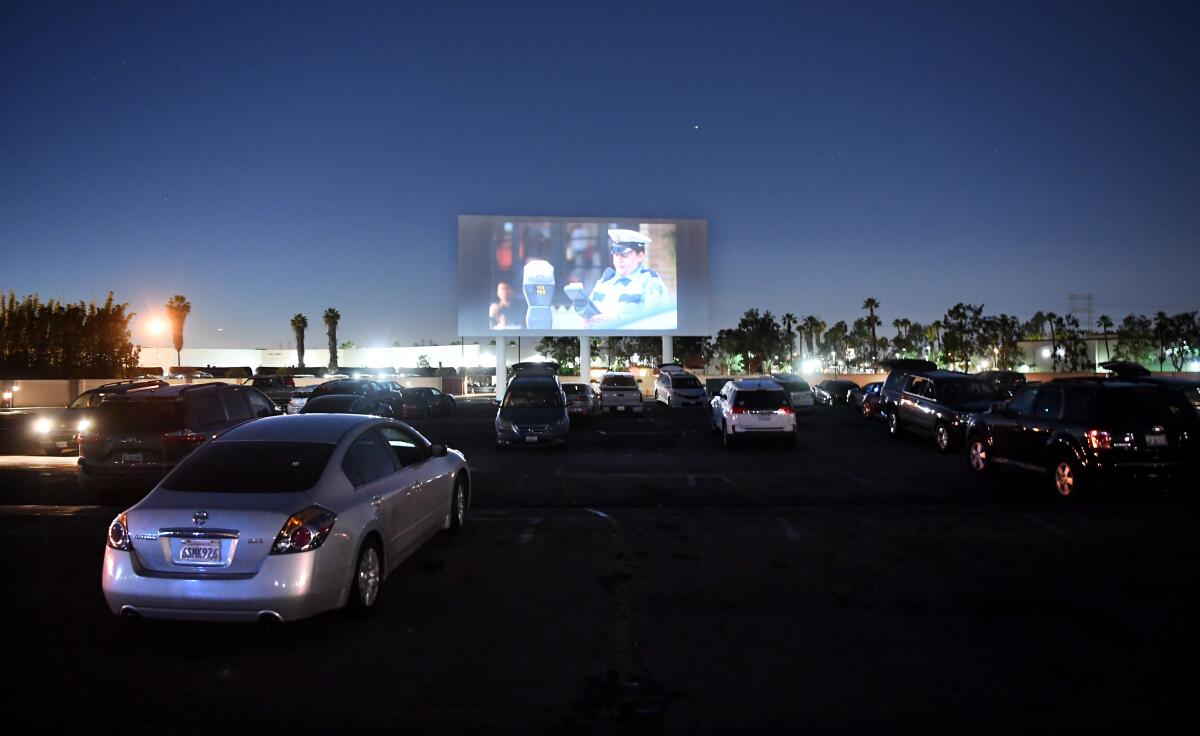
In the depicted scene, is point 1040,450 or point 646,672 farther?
point 1040,450

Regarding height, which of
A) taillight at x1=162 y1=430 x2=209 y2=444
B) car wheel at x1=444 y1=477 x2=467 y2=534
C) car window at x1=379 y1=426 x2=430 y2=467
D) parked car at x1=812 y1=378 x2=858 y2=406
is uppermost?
car window at x1=379 y1=426 x2=430 y2=467

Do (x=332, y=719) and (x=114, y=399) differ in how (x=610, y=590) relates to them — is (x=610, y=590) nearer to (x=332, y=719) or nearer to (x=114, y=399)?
(x=332, y=719)

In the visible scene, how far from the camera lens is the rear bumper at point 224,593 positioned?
488 centimetres

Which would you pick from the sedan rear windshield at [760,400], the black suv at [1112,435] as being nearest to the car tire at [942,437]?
the sedan rear windshield at [760,400]

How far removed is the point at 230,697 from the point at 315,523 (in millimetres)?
1147

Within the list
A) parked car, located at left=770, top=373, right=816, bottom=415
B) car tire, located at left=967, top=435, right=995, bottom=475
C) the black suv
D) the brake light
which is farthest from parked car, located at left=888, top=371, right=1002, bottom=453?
parked car, located at left=770, top=373, right=816, bottom=415

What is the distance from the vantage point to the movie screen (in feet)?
146

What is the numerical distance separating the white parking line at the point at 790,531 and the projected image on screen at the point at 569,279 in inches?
1393

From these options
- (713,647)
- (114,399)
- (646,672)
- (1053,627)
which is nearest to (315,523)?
(646,672)

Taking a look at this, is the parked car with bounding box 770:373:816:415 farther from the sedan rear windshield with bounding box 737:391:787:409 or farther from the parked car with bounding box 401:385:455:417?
the parked car with bounding box 401:385:455:417

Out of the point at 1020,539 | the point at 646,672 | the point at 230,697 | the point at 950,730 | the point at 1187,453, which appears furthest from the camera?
the point at 1187,453

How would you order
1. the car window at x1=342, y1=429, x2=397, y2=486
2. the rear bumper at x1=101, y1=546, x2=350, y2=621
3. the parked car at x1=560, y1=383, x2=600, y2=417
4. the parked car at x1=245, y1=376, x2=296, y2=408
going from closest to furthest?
the rear bumper at x1=101, y1=546, x2=350, y2=621 → the car window at x1=342, y1=429, x2=397, y2=486 → the parked car at x1=560, y1=383, x2=600, y2=417 → the parked car at x1=245, y1=376, x2=296, y2=408

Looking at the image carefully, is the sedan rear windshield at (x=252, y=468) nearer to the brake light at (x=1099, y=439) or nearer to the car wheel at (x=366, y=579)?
the car wheel at (x=366, y=579)

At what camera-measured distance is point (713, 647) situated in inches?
201
